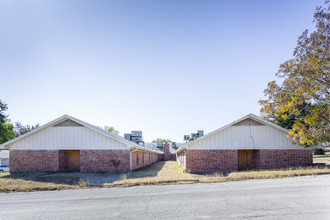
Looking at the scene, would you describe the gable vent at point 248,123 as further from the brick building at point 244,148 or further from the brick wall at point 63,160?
the brick wall at point 63,160

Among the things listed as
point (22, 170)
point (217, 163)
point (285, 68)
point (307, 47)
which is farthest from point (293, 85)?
point (22, 170)

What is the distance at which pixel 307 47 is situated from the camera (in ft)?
47.3

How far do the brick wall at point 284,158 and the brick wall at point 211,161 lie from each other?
256 cm

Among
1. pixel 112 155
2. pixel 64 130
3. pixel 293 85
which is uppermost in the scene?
pixel 293 85

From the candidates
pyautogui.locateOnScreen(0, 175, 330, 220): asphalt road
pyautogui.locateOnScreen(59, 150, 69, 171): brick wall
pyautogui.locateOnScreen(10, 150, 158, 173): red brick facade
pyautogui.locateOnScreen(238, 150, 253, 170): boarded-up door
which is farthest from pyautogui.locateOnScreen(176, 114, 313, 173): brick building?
pyautogui.locateOnScreen(59, 150, 69, 171): brick wall

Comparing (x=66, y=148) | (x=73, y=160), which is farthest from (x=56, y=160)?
(x=73, y=160)

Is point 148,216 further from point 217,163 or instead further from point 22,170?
point 22,170

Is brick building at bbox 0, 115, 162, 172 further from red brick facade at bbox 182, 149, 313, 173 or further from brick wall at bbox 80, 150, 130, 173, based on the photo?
red brick facade at bbox 182, 149, 313, 173

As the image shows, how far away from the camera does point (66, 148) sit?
692 inches

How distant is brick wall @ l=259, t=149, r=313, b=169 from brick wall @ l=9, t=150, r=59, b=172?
16645mm

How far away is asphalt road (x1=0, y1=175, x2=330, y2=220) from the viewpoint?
19.4 feet

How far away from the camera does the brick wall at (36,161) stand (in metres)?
17.6

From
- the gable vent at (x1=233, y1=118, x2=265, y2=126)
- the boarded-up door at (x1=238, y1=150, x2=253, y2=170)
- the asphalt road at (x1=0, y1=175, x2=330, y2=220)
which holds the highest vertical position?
the gable vent at (x1=233, y1=118, x2=265, y2=126)

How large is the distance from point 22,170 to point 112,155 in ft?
23.7
